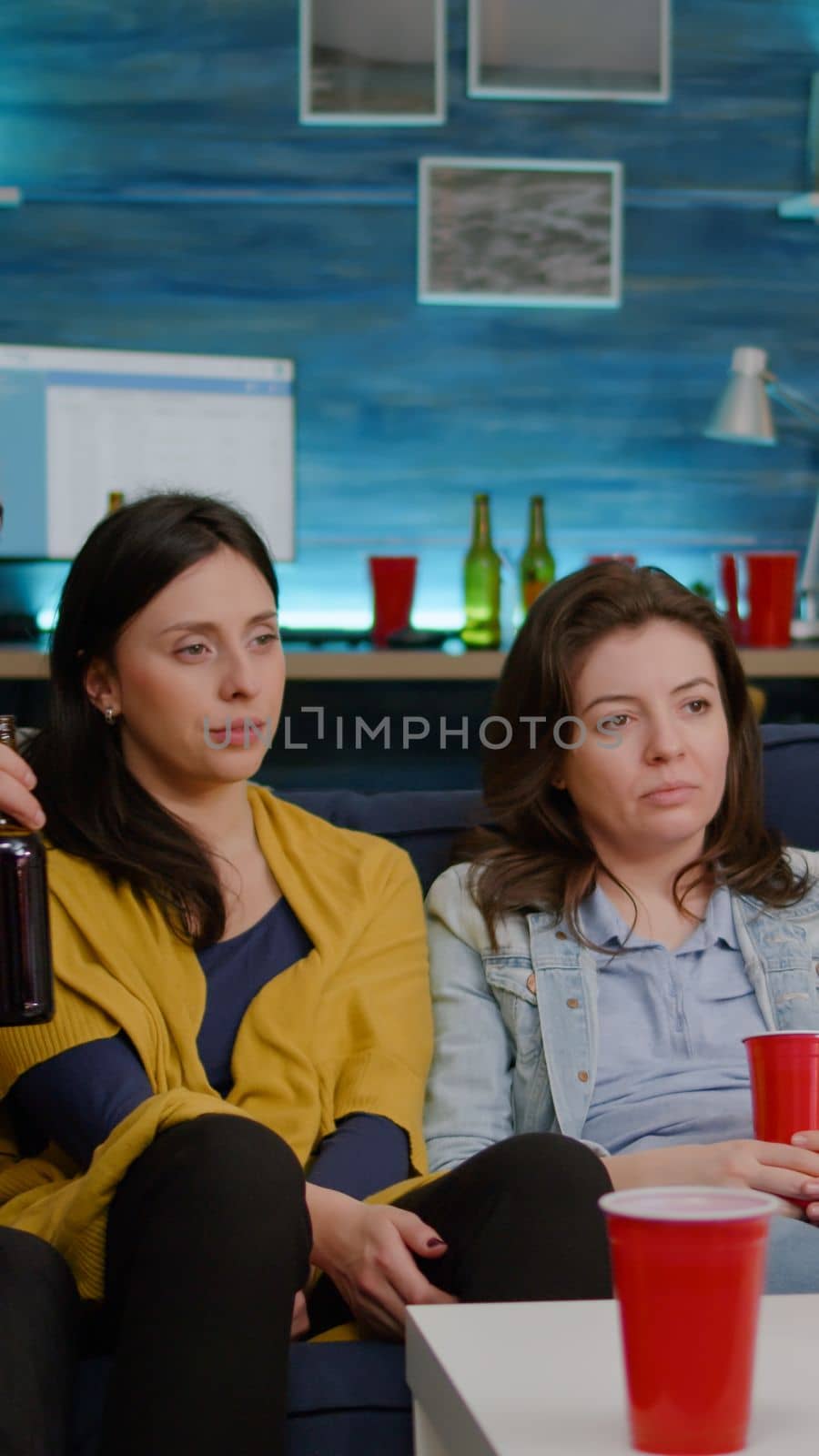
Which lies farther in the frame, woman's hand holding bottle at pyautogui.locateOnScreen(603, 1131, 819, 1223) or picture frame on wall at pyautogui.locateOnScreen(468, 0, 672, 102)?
picture frame on wall at pyautogui.locateOnScreen(468, 0, 672, 102)

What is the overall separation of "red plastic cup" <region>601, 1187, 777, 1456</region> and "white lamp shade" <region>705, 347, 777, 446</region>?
303 cm

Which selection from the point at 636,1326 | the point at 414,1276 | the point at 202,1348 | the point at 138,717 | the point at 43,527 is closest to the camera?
the point at 636,1326

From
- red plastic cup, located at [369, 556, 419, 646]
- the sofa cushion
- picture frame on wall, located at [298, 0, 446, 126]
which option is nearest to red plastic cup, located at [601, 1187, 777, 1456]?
the sofa cushion

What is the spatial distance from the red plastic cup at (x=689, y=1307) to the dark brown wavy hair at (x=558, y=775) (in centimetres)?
94

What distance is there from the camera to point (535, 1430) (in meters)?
0.77

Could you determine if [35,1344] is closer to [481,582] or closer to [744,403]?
[481,582]

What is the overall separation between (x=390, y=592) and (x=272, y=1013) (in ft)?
7.10

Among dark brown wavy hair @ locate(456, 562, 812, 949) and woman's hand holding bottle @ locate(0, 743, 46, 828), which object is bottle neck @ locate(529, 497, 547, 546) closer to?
dark brown wavy hair @ locate(456, 562, 812, 949)

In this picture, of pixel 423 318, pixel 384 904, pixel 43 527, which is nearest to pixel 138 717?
pixel 384 904

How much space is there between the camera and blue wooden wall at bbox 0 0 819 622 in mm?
3621

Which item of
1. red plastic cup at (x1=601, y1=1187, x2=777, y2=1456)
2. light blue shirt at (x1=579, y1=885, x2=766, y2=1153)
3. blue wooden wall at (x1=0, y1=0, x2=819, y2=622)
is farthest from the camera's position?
blue wooden wall at (x1=0, y1=0, x2=819, y2=622)

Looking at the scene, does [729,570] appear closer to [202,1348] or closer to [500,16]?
[500,16]

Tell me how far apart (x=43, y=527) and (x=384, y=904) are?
211cm

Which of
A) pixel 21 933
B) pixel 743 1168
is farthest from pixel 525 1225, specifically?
pixel 21 933
